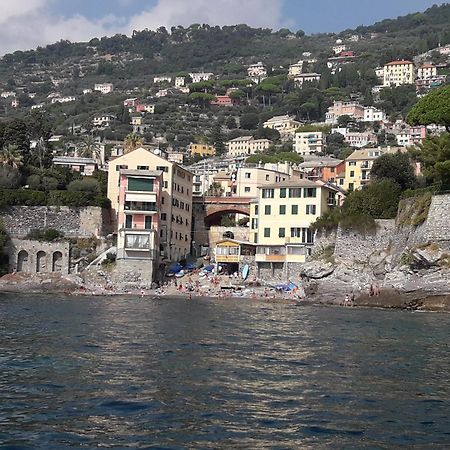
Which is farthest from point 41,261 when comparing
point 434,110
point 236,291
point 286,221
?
point 434,110

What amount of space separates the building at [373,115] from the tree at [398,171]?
120248mm

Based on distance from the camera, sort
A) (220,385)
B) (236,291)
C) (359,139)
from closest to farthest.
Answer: (220,385) → (236,291) → (359,139)

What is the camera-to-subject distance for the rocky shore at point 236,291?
48263 millimetres

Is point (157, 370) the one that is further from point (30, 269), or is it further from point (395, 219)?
point (30, 269)

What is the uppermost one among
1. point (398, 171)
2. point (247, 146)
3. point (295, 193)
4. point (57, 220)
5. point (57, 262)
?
point (247, 146)

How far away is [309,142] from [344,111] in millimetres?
35162

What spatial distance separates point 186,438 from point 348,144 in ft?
491

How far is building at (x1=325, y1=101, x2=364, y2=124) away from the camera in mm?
187125

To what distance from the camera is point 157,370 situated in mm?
20500

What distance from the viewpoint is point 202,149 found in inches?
6757

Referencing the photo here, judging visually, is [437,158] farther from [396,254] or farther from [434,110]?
Result: [396,254]

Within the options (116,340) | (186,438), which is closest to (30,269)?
(116,340)

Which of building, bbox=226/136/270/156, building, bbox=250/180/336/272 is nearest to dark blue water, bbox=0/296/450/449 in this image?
building, bbox=250/180/336/272

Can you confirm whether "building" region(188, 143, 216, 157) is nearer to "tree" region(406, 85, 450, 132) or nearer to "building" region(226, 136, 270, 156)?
"building" region(226, 136, 270, 156)
